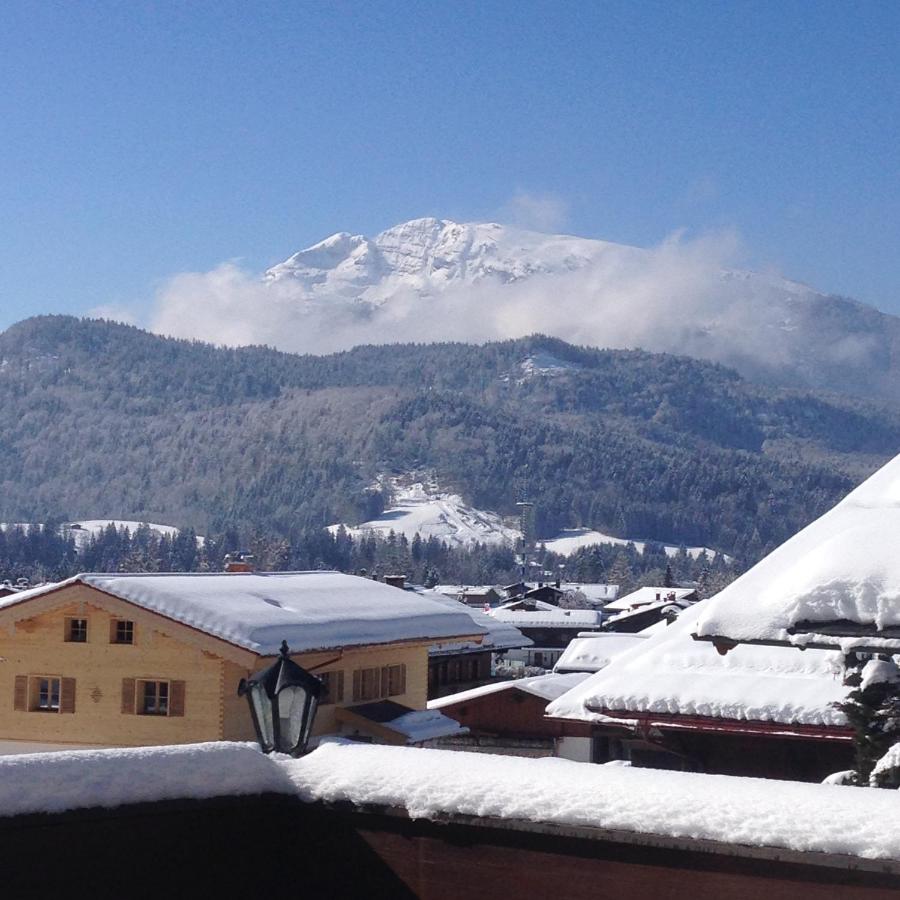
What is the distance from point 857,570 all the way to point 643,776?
107 cm

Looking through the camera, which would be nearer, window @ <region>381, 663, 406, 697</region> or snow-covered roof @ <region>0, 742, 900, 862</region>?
snow-covered roof @ <region>0, 742, 900, 862</region>

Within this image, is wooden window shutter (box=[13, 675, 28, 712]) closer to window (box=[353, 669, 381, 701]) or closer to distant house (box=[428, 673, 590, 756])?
window (box=[353, 669, 381, 701])

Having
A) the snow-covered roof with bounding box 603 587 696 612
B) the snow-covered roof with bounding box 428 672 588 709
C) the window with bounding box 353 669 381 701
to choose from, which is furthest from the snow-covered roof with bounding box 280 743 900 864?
the snow-covered roof with bounding box 603 587 696 612

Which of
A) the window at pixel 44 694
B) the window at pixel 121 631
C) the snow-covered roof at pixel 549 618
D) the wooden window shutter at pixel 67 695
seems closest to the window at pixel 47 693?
the window at pixel 44 694

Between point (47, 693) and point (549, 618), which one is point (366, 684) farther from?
point (549, 618)

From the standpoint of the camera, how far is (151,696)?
73.2ft

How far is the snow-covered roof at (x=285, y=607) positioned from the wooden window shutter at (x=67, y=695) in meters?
1.56

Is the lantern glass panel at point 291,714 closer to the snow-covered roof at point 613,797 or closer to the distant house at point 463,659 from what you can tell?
the snow-covered roof at point 613,797

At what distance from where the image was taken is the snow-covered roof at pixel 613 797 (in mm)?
4410

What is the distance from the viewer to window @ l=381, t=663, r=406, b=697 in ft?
83.8

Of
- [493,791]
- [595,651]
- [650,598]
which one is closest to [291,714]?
[493,791]

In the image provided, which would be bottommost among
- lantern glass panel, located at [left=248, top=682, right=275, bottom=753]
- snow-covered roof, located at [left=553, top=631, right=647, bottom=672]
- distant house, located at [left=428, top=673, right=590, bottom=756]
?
distant house, located at [left=428, top=673, right=590, bottom=756]

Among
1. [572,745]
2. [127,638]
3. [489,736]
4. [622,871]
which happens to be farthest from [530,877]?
[489,736]

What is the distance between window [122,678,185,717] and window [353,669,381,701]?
11.9ft
